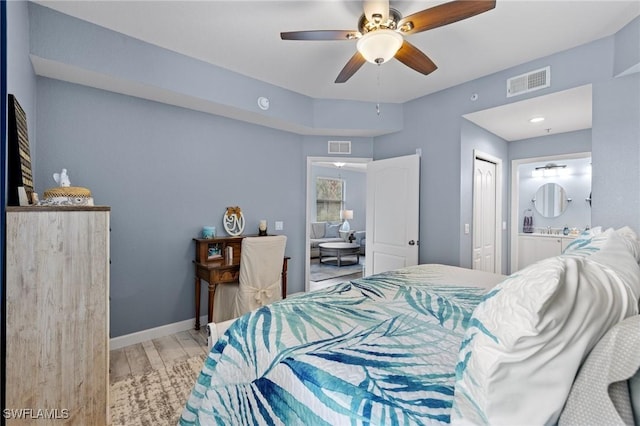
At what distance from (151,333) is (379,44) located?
3262 mm

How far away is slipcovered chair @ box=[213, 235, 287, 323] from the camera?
9.77 feet

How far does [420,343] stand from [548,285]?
69 cm

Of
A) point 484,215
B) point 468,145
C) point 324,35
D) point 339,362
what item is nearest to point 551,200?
point 484,215

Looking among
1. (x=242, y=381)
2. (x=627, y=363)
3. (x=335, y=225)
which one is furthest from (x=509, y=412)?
(x=335, y=225)

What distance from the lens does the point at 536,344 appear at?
1.88 feet

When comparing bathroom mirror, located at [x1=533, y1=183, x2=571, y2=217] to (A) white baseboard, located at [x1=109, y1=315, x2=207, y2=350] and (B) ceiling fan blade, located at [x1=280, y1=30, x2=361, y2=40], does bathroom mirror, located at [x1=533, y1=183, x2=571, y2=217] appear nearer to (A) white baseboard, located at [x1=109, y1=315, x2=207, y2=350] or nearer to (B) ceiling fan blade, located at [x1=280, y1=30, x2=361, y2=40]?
(B) ceiling fan blade, located at [x1=280, y1=30, x2=361, y2=40]

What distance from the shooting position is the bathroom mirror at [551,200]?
5148 millimetres

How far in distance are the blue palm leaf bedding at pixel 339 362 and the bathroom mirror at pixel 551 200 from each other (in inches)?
184

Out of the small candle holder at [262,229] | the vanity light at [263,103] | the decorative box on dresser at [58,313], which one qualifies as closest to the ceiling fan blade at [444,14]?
the vanity light at [263,103]

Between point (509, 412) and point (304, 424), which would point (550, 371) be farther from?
point (304, 424)

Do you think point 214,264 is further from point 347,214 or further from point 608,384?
point 347,214

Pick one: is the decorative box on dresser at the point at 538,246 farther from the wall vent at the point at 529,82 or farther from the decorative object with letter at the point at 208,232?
the decorative object with letter at the point at 208,232

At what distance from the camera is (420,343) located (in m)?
1.17

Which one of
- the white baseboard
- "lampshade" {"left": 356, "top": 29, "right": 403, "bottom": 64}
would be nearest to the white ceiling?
"lampshade" {"left": 356, "top": 29, "right": 403, "bottom": 64}
